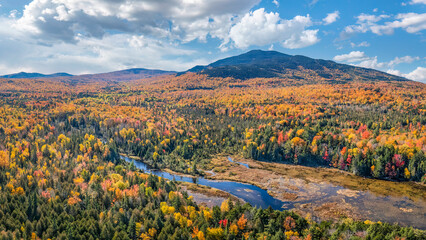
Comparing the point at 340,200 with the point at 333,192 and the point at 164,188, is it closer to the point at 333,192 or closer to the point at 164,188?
the point at 333,192

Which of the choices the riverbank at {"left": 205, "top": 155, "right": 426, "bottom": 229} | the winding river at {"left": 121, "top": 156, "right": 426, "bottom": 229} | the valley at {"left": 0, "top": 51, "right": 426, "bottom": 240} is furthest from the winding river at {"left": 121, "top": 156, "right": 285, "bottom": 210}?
the riverbank at {"left": 205, "top": 155, "right": 426, "bottom": 229}

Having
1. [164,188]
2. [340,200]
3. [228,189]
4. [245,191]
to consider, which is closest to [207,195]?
[228,189]

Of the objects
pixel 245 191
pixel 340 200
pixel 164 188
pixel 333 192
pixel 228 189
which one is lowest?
pixel 228 189

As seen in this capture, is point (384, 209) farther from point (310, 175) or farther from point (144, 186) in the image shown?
point (144, 186)

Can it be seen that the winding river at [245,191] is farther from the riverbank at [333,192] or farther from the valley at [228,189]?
the riverbank at [333,192]

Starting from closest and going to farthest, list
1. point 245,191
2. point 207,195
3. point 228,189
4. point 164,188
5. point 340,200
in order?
1. point 164,188
2. point 340,200
3. point 207,195
4. point 245,191
5. point 228,189

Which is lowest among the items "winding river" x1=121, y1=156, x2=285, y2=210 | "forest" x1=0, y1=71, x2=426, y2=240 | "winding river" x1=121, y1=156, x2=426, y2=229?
"winding river" x1=121, y1=156, x2=285, y2=210

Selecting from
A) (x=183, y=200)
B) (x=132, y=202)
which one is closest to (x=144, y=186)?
(x=132, y=202)

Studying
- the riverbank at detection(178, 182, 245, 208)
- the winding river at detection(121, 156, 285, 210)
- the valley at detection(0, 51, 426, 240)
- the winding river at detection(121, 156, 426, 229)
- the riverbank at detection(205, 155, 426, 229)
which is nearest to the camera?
the valley at detection(0, 51, 426, 240)

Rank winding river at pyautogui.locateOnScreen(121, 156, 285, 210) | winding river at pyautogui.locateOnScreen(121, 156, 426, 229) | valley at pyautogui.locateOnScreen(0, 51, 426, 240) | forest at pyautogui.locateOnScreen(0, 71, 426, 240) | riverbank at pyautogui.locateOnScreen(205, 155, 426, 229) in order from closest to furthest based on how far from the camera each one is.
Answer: forest at pyautogui.locateOnScreen(0, 71, 426, 240)
valley at pyautogui.locateOnScreen(0, 51, 426, 240)
winding river at pyautogui.locateOnScreen(121, 156, 426, 229)
riverbank at pyautogui.locateOnScreen(205, 155, 426, 229)
winding river at pyautogui.locateOnScreen(121, 156, 285, 210)

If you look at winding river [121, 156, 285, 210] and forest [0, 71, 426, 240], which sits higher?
forest [0, 71, 426, 240]

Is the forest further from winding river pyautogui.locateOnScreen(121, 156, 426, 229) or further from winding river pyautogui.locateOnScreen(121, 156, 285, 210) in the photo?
winding river pyautogui.locateOnScreen(121, 156, 426, 229)
